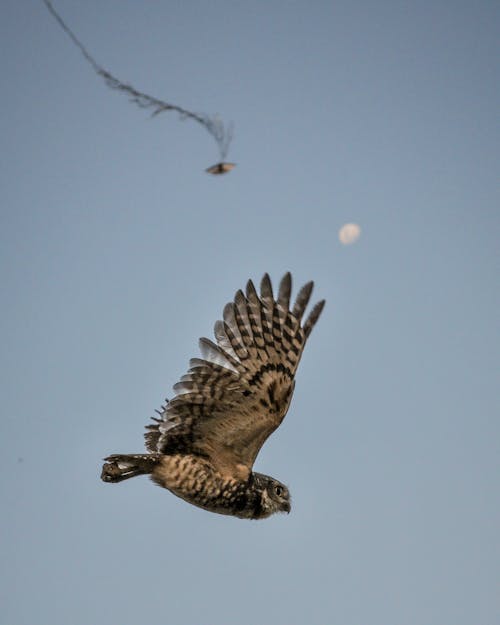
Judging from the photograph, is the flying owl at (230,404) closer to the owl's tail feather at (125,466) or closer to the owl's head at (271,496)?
the owl's tail feather at (125,466)

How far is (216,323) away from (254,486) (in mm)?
1778

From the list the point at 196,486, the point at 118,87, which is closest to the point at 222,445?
the point at 196,486

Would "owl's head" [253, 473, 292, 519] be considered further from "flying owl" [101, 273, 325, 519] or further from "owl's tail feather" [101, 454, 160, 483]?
"owl's tail feather" [101, 454, 160, 483]

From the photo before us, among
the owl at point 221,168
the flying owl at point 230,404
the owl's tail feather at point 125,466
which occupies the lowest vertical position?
the owl's tail feather at point 125,466

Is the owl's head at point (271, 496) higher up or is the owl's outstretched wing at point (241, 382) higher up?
the owl's outstretched wing at point (241, 382)

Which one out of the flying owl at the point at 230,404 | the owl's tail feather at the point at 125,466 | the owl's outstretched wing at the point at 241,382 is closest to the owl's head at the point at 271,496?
the flying owl at the point at 230,404

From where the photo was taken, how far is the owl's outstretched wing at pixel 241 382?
8133 millimetres

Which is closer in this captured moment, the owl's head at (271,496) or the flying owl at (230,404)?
the flying owl at (230,404)

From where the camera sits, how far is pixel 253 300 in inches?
330

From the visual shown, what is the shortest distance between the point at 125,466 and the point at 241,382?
144 centimetres

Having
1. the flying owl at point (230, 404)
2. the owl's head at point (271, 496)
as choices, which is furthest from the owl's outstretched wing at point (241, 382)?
the owl's head at point (271, 496)

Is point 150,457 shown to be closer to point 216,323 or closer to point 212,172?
point 216,323

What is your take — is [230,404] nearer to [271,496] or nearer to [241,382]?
[241,382]

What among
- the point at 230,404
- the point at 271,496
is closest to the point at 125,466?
the point at 230,404
